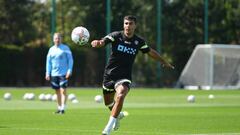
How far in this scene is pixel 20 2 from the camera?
5850cm

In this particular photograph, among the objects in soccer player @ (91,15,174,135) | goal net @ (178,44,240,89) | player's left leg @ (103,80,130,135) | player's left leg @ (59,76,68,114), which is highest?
soccer player @ (91,15,174,135)

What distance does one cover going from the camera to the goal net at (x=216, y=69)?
166 ft

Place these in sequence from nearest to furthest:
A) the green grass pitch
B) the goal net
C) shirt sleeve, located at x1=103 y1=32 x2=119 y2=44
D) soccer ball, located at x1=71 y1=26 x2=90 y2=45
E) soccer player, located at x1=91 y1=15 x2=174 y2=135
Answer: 1. shirt sleeve, located at x1=103 y1=32 x2=119 y2=44
2. soccer player, located at x1=91 y1=15 x2=174 y2=135
3. soccer ball, located at x1=71 y1=26 x2=90 y2=45
4. the green grass pitch
5. the goal net

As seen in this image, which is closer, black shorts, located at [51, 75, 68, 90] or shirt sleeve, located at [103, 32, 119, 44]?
shirt sleeve, located at [103, 32, 119, 44]

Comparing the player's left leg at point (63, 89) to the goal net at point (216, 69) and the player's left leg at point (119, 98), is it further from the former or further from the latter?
the goal net at point (216, 69)

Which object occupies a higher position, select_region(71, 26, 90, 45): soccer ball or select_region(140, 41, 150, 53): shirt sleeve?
select_region(71, 26, 90, 45): soccer ball

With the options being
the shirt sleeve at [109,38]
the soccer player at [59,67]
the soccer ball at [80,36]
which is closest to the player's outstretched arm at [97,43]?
the shirt sleeve at [109,38]

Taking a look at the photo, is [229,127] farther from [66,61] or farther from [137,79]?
[137,79]

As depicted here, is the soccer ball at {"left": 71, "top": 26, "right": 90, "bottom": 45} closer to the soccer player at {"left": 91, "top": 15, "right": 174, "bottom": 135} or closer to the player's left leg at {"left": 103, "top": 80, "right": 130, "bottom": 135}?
the soccer player at {"left": 91, "top": 15, "right": 174, "bottom": 135}

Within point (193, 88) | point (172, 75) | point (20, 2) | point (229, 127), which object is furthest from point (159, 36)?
point (229, 127)

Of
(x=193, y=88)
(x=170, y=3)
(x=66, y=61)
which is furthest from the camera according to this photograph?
(x=170, y=3)

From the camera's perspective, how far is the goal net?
5056 cm

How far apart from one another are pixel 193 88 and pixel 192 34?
35.2ft

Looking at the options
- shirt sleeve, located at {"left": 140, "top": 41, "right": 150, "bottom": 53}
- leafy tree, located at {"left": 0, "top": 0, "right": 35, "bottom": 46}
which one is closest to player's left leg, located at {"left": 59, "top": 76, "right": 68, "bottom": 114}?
shirt sleeve, located at {"left": 140, "top": 41, "right": 150, "bottom": 53}
